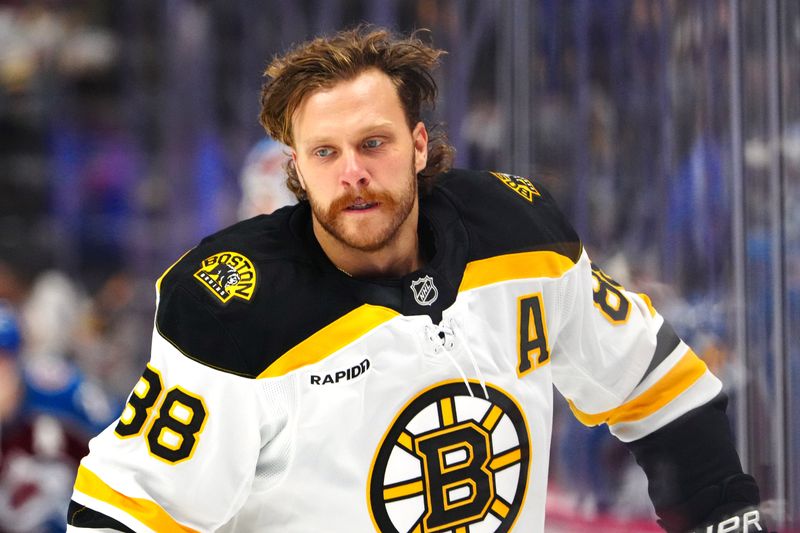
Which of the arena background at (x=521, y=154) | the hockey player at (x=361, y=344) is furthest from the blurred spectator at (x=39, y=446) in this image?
the hockey player at (x=361, y=344)

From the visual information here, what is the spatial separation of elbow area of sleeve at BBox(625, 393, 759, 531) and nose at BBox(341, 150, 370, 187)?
616mm

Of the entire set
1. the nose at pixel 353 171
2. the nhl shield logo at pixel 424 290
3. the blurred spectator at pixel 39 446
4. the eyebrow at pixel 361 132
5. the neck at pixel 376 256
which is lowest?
the blurred spectator at pixel 39 446

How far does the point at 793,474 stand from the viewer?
207 centimetres

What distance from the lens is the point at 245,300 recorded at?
1242 mm

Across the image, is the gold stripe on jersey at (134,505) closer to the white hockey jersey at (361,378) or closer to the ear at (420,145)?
the white hockey jersey at (361,378)

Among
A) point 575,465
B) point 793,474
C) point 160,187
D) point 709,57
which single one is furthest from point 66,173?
point 793,474

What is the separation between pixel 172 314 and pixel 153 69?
A: 3.60 meters

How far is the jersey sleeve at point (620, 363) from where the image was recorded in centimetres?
153

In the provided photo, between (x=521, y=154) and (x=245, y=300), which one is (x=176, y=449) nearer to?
(x=245, y=300)

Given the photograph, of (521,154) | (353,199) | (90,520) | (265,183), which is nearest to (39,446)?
(265,183)

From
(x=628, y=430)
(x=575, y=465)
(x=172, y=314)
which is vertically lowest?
(x=575, y=465)

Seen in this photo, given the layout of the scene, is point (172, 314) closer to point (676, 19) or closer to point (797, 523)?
point (797, 523)

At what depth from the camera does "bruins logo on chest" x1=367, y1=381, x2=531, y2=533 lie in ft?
4.33

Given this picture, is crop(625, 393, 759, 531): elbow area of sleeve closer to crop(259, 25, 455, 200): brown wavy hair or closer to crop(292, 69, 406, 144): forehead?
crop(259, 25, 455, 200): brown wavy hair
